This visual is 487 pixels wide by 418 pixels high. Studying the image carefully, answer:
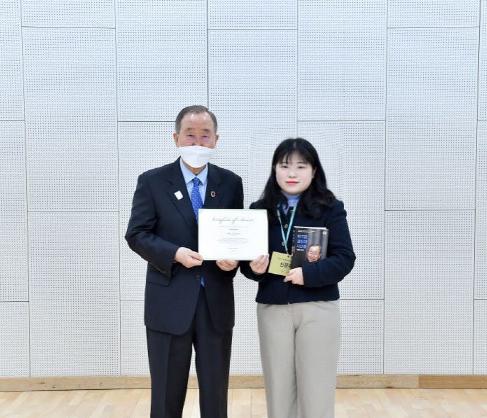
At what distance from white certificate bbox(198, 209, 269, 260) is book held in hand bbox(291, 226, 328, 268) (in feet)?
0.39

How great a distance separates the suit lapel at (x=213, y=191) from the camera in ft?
7.97

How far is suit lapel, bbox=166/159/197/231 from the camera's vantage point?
2.38 m

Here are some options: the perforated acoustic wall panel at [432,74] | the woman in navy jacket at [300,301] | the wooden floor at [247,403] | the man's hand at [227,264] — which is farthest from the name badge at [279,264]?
the perforated acoustic wall panel at [432,74]

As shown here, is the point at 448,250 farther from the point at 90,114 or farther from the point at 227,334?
the point at 90,114

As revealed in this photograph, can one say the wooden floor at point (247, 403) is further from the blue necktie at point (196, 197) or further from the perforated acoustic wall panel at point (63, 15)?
the perforated acoustic wall panel at point (63, 15)

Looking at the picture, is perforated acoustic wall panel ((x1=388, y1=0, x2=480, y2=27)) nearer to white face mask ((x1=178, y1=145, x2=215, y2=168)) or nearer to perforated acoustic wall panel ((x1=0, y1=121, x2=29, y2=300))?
white face mask ((x1=178, y1=145, x2=215, y2=168))

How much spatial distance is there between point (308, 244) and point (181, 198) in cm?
56

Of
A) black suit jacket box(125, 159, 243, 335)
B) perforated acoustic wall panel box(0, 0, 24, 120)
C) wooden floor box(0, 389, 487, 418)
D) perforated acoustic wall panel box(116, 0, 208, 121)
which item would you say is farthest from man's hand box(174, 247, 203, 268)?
perforated acoustic wall panel box(0, 0, 24, 120)

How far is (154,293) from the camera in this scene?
2402 mm

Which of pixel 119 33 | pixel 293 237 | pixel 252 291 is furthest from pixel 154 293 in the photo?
Result: pixel 119 33

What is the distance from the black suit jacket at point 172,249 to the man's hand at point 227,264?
9cm

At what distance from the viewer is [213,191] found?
96.2 inches

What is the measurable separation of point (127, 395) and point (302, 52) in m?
2.50

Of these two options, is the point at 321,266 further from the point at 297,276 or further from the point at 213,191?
the point at 213,191
